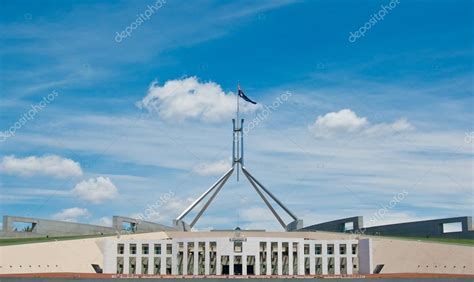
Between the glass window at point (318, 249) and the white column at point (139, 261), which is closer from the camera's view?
the white column at point (139, 261)

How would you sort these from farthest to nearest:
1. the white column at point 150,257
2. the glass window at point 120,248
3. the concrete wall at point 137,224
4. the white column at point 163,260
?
the concrete wall at point 137,224 < the glass window at point 120,248 < the white column at point 150,257 < the white column at point 163,260

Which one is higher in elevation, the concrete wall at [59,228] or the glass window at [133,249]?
the concrete wall at [59,228]

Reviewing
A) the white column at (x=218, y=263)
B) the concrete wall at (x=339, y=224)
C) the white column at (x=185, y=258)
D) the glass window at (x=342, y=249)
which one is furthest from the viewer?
the concrete wall at (x=339, y=224)

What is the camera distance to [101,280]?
4725 centimetres

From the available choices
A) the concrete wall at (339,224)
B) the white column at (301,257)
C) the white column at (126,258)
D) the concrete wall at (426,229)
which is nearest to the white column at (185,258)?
the white column at (126,258)

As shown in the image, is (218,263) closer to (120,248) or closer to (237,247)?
(237,247)

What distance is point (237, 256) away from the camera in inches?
2266

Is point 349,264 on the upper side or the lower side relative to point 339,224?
lower

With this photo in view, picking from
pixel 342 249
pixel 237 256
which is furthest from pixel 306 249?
pixel 237 256

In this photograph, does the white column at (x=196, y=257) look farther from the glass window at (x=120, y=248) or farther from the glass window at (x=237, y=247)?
the glass window at (x=120, y=248)

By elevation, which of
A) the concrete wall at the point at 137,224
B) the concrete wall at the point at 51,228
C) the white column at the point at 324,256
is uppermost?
the concrete wall at the point at 137,224

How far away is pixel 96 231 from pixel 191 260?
558 inches

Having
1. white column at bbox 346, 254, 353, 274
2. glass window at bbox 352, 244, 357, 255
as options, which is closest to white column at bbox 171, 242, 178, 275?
white column at bbox 346, 254, 353, 274

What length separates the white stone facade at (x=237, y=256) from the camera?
5641 centimetres
